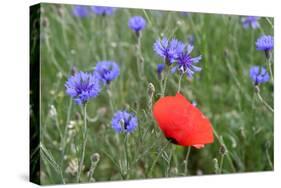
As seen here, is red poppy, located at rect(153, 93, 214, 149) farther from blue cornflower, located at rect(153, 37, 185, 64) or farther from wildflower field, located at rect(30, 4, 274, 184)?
blue cornflower, located at rect(153, 37, 185, 64)

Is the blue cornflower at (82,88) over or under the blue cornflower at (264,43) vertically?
under

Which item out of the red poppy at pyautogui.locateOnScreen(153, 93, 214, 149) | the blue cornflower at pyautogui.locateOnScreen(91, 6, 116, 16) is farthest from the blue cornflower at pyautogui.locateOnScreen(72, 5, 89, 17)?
the red poppy at pyautogui.locateOnScreen(153, 93, 214, 149)

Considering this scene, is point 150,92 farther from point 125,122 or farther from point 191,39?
point 191,39

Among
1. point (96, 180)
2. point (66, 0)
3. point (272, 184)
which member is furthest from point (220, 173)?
point (66, 0)

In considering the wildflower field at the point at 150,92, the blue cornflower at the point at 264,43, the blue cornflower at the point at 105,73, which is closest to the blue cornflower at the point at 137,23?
the wildflower field at the point at 150,92

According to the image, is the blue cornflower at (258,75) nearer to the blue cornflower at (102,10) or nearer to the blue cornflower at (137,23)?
the blue cornflower at (137,23)

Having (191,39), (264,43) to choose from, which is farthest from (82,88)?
(264,43)

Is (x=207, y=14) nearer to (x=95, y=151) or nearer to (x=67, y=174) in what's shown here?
(x=95, y=151)
